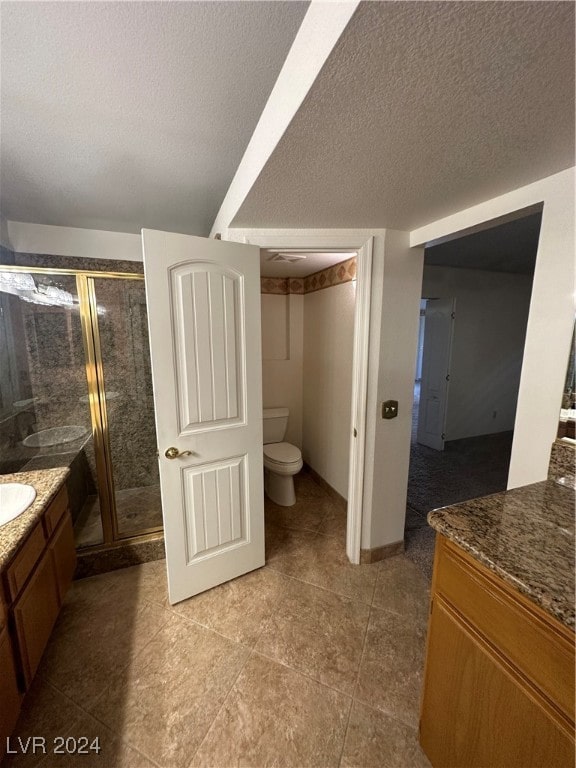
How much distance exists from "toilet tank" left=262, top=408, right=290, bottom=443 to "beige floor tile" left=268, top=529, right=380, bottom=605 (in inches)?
37.8

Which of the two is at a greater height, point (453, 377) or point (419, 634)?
point (453, 377)

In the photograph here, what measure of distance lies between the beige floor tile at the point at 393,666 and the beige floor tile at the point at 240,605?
0.54 meters

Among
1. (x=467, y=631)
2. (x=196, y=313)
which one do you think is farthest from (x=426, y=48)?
(x=467, y=631)

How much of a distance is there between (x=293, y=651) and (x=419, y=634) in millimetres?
660

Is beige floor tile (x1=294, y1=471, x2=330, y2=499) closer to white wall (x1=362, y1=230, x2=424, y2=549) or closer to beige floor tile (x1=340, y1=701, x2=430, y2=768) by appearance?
white wall (x1=362, y1=230, x2=424, y2=549)

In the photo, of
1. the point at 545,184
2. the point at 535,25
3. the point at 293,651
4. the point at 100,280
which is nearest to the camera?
the point at 535,25

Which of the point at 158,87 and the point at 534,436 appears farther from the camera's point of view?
the point at 534,436

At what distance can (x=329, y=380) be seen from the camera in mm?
2818

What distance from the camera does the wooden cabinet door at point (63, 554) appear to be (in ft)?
4.85

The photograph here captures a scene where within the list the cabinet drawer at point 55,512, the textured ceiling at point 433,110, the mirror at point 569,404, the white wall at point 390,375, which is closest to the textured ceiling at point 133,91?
the textured ceiling at point 433,110

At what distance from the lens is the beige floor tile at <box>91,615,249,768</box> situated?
3.78ft

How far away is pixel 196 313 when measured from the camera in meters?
1.58

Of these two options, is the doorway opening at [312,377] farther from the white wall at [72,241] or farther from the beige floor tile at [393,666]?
the white wall at [72,241]

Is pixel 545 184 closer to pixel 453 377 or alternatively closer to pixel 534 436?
pixel 534 436
